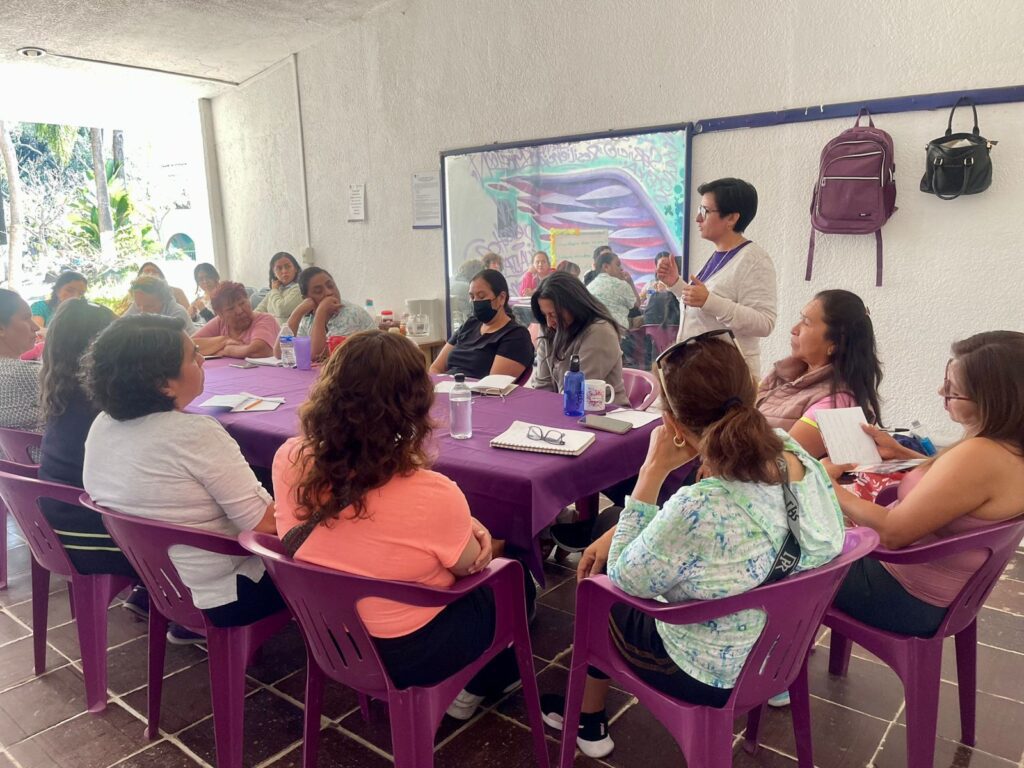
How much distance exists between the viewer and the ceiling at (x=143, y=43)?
16.2 ft

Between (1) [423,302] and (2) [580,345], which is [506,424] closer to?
(2) [580,345]

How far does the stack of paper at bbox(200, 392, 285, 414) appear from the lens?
258cm

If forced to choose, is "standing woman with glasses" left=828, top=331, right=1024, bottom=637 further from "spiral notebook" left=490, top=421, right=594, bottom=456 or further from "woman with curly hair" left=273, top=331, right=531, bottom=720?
"woman with curly hair" left=273, top=331, right=531, bottom=720

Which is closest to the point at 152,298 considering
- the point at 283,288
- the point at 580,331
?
the point at 283,288

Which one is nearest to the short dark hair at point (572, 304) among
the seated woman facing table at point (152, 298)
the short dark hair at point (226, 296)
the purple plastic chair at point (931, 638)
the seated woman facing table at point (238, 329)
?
the purple plastic chair at point (931, 638)

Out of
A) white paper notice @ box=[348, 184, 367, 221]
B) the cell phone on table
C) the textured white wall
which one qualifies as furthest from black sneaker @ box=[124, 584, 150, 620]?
the textured white wall

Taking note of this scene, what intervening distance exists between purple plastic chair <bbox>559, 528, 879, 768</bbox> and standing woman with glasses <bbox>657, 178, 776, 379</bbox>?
1399mm

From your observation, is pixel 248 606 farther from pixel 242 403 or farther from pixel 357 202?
pixel 357 202

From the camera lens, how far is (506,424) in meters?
2.23

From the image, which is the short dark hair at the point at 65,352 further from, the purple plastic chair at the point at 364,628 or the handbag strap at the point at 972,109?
the handbag strap at the point at 972,109

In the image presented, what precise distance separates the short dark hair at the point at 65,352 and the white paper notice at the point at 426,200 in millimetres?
3432

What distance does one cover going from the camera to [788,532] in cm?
124

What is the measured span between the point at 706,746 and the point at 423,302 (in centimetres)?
442

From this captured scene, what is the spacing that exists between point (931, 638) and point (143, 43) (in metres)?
6.34
